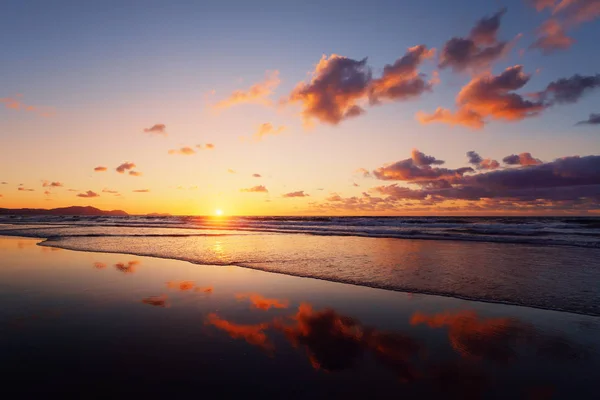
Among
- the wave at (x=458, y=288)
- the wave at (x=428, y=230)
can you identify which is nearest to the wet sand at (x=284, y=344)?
the wave at (x=458, y=288)

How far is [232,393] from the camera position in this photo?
3992mm

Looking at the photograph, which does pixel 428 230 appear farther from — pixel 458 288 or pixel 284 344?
pixel 284 344

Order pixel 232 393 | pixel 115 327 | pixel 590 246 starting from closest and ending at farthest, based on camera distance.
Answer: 1. pixel 232 393
2. pixel 115 327
3. pixel 590 246

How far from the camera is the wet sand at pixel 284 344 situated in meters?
4.20

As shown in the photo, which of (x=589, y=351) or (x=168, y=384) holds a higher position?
(x=168, y=384)

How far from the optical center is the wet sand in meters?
4.20

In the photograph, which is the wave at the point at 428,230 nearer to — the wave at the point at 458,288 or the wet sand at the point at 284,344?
the wave at the point at 458,288

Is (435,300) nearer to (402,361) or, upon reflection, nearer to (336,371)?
(402,361)

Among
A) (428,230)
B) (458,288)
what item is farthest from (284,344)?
(428,230)

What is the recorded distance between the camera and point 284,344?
18.0 feet

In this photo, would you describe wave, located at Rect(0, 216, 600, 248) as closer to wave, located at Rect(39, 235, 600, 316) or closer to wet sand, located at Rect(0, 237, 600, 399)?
wave, located at Rect(39, 235, 600, 316)

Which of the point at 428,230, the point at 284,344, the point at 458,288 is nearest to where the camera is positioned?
the point at 284,344

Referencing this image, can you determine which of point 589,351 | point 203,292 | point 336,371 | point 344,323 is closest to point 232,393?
point 336,371

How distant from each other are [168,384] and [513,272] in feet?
42.0
